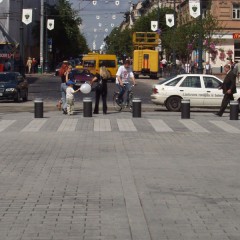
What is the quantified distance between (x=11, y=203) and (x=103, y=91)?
54.8 feet

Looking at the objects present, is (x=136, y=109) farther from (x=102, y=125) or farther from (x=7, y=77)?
(x=7, y=77)

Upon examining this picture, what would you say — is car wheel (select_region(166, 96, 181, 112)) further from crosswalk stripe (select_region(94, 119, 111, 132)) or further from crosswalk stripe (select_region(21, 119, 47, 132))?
crosswalk stripe (select_region(21, 119, 47, 132))

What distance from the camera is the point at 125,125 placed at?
22.0 m

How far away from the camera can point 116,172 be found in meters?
12.9

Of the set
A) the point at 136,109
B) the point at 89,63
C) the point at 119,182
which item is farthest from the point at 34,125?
the point at 89,63

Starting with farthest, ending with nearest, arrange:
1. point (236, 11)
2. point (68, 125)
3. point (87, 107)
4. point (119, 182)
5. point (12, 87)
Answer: point (236, 11)
point (12, 87)
point (87, 107)
point (68, 125)
point (119, 182)

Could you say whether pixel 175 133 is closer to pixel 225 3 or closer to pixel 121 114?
pixel 121 114

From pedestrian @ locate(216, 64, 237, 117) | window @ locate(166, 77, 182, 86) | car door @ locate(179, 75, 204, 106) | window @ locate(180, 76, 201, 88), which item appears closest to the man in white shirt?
window @ locate(166, 77, 182, 86)

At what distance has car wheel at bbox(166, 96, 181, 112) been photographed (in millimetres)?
28641

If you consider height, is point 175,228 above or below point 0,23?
below

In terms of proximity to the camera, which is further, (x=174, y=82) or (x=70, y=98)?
(x=174, y=82)

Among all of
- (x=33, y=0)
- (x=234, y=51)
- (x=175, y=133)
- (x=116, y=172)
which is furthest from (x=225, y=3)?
(x=116, y=172)

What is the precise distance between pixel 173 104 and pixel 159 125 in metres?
6.70

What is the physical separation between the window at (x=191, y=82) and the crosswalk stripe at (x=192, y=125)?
4.80 meters
